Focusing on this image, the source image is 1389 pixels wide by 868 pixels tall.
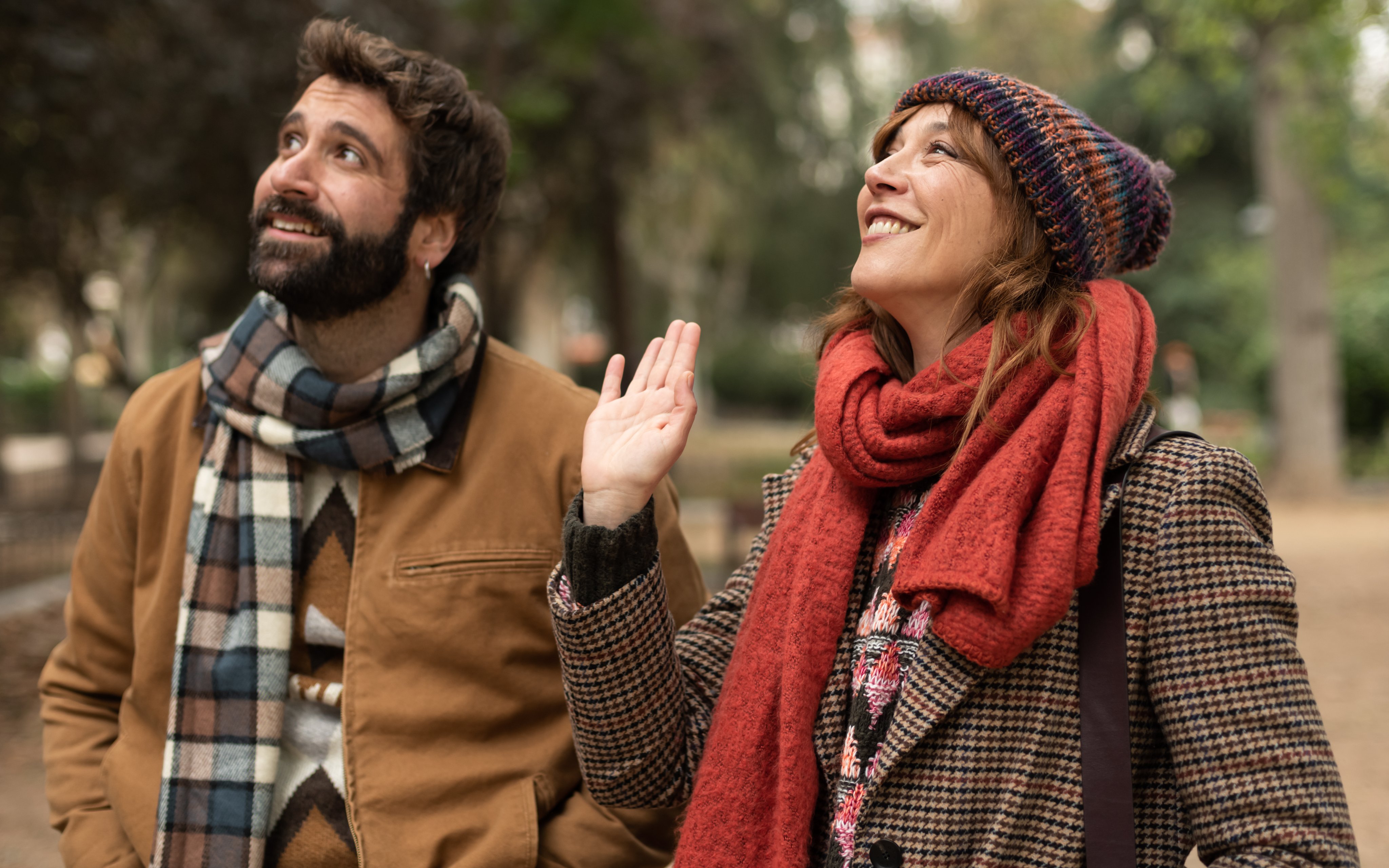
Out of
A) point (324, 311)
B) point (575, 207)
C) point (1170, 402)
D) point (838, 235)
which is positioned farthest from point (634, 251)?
point (324, 311)

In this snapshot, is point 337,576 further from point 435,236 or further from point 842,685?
point 842,685

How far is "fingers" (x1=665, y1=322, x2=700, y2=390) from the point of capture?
2.07 meters

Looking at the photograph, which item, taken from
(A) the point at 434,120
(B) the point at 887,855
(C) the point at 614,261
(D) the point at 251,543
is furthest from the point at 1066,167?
(C) the point at 614,261

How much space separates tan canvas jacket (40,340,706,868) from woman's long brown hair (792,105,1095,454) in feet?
3.02

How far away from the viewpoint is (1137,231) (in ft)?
6.51

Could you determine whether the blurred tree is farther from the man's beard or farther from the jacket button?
the jacket button

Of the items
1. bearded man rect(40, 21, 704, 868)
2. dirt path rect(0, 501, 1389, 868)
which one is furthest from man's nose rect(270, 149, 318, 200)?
dirt path rect(0, 501, 1389, 868)

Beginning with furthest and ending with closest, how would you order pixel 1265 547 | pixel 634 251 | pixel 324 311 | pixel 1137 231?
pixel 634 251
pixel 324 311
pixel 1137 231
pixel 1265 547

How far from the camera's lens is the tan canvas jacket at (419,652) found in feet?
7.56

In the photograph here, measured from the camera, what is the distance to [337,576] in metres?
→ 2.45

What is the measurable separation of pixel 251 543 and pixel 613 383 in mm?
883

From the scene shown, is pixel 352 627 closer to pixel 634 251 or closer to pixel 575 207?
pixel 575 207

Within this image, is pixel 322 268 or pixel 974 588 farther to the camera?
pixel 322 268

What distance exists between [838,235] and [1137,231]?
69.9 feet
